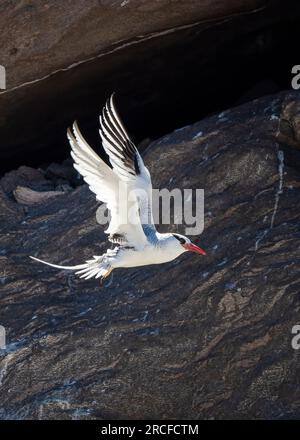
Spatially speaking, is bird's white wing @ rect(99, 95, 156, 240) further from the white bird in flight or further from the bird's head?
the bird's head

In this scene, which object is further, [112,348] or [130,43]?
[130,43]

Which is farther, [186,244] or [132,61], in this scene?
[132,61]

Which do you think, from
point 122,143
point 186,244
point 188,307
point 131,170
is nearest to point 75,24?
point 122,143

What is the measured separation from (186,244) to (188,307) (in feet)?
1.57

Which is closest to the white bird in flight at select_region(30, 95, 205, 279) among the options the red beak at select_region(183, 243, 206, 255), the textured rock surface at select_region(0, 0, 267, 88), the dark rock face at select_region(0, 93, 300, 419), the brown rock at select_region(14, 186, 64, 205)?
the red beak at select_region(183, 243, 206, 255)

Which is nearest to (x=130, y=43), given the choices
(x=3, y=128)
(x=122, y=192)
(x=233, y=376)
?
(x=3, y=128)

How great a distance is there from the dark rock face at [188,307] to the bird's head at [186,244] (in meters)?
0.23

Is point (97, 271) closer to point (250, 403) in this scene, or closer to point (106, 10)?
point (250, 403)

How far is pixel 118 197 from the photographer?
9.55 m

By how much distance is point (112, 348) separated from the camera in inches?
396

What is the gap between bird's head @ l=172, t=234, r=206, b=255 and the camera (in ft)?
32.5

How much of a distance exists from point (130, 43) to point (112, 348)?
9.56 ft

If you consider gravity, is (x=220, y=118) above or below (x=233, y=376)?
above

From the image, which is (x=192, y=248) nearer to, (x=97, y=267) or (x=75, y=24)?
(x=97, y=267)
